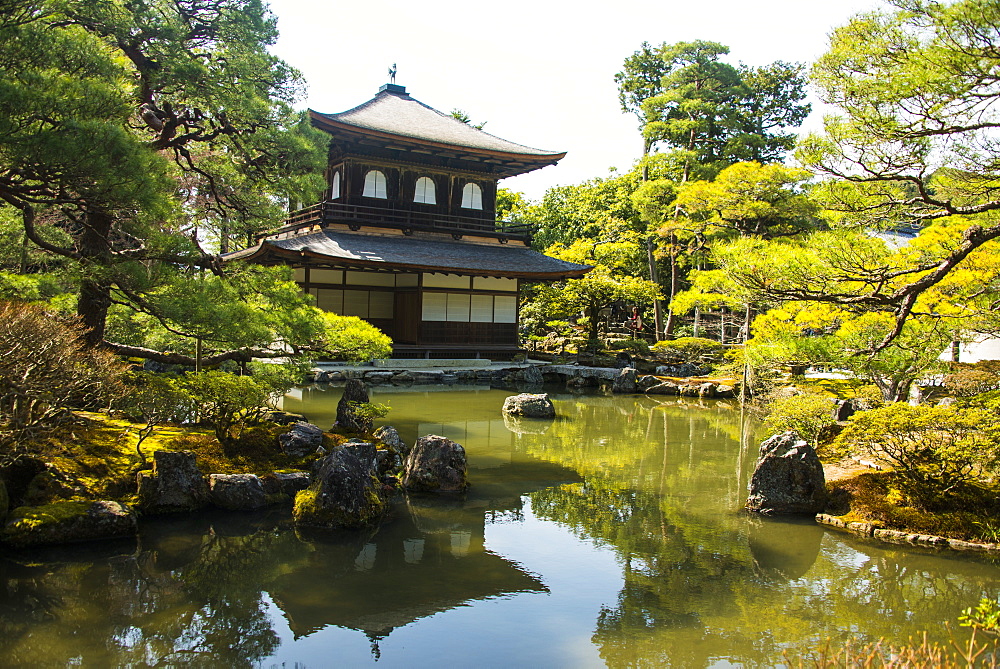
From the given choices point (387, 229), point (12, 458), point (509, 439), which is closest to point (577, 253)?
point (387, 229)

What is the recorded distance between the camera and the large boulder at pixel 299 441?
819 centimetres

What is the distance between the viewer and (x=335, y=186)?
21.0 metres

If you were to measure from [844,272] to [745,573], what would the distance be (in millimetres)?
2982

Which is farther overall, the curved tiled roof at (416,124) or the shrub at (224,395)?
the curved tiled roof at (416,124)

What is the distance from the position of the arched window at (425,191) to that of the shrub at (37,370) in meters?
16.0

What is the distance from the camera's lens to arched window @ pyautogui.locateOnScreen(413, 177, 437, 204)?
70.7 feet

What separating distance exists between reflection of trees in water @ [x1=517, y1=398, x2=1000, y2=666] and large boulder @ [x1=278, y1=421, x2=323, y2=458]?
2.82 metres

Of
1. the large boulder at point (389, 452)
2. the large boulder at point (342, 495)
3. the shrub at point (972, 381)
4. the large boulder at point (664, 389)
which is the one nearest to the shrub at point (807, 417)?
the shrub at point (972, 381)

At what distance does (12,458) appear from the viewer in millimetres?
5559

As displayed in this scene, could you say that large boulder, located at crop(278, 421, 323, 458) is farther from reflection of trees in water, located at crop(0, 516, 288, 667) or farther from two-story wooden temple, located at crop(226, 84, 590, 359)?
two-story wooden temple, located at crop(226, 84, 590, 359)

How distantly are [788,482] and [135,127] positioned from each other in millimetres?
9017

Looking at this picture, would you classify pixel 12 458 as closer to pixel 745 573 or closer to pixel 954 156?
pixel 745 573

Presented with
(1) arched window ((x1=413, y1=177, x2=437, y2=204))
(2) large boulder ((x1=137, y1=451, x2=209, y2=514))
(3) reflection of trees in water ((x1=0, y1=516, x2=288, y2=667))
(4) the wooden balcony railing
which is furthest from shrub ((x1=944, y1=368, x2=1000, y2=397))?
(1) arched window ((x1=413, y1=177, x2=437, y2=204))

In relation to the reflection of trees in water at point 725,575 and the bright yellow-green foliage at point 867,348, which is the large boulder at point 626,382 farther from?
the bright yellow-green foliage at point 867,348
